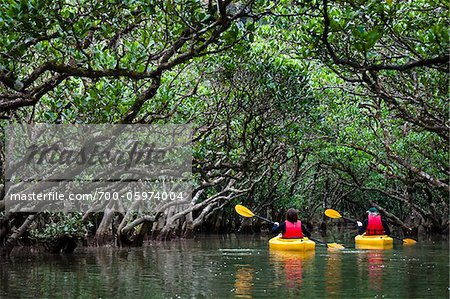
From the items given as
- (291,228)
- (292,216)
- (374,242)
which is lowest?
(374,242)

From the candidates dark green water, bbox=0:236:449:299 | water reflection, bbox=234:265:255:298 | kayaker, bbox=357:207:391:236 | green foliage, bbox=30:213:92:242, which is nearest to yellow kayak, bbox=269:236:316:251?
dark green water, bbox=0:236:449:299

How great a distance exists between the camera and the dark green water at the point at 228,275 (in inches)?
386

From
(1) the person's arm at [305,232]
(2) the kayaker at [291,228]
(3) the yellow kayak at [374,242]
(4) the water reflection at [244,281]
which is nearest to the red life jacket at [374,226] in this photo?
(3) the yellow kayak at [374,242]

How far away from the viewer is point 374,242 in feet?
68.1

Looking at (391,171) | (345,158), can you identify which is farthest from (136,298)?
(345,158)

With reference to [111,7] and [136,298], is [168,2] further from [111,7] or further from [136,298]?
[136,298]

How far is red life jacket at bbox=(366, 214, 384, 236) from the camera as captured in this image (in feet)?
71.3

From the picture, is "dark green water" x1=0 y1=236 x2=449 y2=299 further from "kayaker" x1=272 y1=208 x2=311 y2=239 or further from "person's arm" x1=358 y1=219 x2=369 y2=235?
"person's arm" x1=358 y1=219 x2=369 y2=235

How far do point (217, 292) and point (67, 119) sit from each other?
5.43m

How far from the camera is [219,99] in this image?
64.2ft

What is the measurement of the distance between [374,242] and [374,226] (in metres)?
1.12

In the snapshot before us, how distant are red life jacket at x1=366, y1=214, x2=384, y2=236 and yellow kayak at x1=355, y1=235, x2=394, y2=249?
0.62m

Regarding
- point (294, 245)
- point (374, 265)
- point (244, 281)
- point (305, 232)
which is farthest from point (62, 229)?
point (374, 265)

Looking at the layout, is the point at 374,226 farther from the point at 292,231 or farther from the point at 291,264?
the point at 291,264
